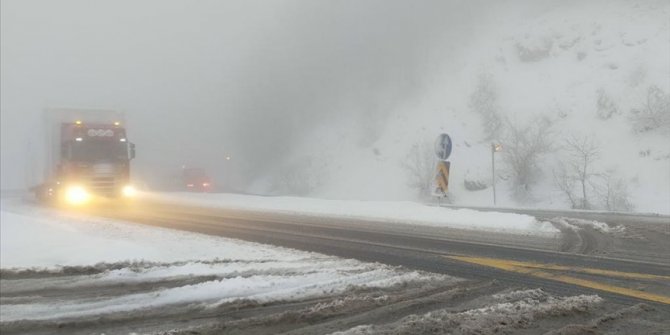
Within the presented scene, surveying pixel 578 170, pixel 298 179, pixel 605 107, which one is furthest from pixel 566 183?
pixel 298 179

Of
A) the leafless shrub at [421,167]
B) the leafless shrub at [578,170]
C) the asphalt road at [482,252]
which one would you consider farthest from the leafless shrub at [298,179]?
the asphalt road at [482,252]

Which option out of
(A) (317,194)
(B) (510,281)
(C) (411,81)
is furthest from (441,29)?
(B) (510,281)

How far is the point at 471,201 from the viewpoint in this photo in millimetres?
34375

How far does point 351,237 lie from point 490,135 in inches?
1191

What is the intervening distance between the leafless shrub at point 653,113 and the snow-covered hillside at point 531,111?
27 cm

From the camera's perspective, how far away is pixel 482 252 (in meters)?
9.38

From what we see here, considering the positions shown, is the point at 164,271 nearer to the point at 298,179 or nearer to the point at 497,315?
the point at 497,315

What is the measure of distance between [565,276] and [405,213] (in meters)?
10.4

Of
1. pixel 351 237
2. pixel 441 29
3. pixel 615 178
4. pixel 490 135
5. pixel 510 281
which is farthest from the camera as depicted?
pixel 441 29

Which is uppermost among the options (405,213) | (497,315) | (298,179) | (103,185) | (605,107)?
(605,107)

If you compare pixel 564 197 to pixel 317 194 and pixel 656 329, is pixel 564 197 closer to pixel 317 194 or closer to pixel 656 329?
pixel 317 194

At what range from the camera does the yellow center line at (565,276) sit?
616 centimetres

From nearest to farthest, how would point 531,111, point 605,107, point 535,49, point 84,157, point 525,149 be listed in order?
point 84,157 < point 525,149 < point 605,107 < point 531,111 < point 535,49

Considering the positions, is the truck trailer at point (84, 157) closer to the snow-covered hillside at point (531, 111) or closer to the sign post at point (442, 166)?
the sign post at point (442, 166)
